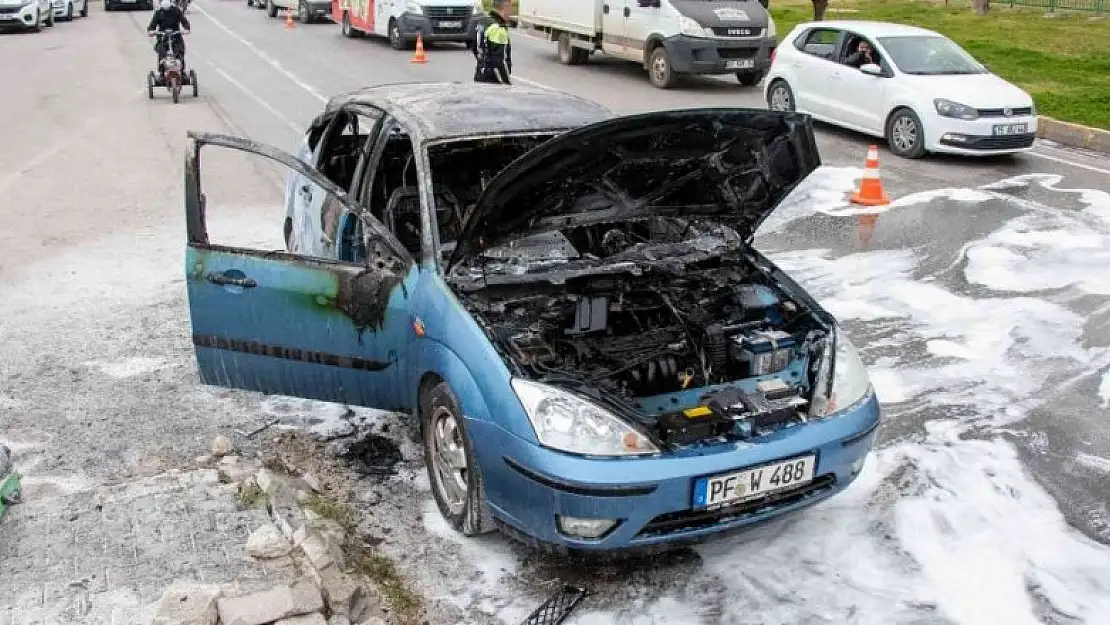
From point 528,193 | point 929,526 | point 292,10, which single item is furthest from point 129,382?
point 292,10

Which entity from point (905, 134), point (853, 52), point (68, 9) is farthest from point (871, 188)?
point (68, 9)

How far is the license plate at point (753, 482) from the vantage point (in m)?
3.81

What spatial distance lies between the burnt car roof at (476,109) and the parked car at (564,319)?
0.02m

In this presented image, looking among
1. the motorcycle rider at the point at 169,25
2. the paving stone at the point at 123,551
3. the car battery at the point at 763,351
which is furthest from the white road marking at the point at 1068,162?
the motorcycle rider at the point at 169,25

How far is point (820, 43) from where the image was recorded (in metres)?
13.7

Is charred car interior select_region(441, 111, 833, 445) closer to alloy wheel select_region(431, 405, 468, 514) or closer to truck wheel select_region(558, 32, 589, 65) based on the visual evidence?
alloy wheel select_region(431, 405, 468, 514)

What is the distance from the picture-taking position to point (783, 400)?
416cm

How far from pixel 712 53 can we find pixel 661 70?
1.00m

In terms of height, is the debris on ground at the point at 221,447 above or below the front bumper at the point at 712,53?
below

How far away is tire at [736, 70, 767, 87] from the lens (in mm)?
17391

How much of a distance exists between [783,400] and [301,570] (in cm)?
196

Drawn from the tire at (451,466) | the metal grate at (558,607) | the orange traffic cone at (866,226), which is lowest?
the metal grate at (558,607)

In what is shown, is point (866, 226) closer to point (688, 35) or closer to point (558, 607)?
point (558, 607)

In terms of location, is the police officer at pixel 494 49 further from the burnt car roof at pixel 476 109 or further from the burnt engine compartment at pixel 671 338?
the burnt engine compartment at pixel 671 338
